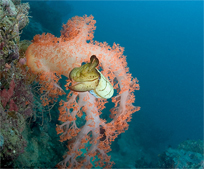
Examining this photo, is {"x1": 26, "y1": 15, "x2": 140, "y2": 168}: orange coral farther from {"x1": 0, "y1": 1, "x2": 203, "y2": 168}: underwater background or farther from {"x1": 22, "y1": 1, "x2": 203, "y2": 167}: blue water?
{"x1": 22, "y1": 1, "x2": 203, "y2": 167}: blue water

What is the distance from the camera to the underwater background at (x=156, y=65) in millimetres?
13352

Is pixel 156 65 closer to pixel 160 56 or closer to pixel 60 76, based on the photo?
Answer: pixel 160 56

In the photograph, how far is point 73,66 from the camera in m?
3.03

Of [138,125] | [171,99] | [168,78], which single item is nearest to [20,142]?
[138,125]

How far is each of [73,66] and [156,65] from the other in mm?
61643

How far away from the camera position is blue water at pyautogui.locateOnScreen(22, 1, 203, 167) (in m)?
26.1

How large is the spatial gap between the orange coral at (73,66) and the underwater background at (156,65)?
124 cm

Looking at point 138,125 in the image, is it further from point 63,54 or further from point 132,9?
point 132,9

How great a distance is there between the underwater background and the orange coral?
124 cm

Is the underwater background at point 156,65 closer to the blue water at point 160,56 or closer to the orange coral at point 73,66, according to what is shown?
the blue water at point 160,56

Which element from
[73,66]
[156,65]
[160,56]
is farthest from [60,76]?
[160,56]

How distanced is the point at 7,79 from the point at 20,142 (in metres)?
0.98

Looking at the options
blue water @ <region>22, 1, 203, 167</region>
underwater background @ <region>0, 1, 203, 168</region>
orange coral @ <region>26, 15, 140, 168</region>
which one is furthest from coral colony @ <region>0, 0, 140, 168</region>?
blue water @ <region>22, 1, 203, 167</region>

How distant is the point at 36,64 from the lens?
112 inches
